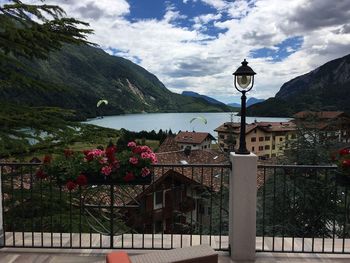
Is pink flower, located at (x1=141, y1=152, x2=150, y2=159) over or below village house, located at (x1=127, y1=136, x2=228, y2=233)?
over

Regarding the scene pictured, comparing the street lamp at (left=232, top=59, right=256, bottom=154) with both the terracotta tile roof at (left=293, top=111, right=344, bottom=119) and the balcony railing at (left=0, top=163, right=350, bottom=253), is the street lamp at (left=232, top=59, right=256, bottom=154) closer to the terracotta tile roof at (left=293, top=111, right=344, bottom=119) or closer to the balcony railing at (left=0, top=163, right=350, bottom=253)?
the balcony railing at (left=0, top=163, right=350, bottom=253)

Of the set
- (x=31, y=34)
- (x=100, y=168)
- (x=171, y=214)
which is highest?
(x=31, y=34)

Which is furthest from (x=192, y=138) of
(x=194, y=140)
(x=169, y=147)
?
(x=169, y=147)

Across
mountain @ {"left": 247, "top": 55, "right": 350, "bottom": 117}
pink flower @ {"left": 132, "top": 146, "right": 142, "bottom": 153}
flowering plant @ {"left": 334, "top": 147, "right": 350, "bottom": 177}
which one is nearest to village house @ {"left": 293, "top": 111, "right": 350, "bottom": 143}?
mountain @ {"left": 247, "top": 55, "right": 350, "bottom": 117}

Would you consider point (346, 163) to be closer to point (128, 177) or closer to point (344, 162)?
point (344, 162)

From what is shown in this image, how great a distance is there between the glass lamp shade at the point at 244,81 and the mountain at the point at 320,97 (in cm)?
171

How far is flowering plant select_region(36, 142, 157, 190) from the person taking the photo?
13.2 feet

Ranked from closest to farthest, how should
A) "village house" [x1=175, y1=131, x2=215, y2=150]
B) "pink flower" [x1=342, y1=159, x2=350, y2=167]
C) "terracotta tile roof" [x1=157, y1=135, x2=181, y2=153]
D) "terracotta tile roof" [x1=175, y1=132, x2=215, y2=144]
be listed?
"pink flower" [x1=342, y1=159, x2=350, y2=167]
"terracotta tile roof" [x1=157, y1=135, x2=181, y2=153]
"village house" [x1=175, y1=131, x2=215, y2=150]
"terracotta tile roof" [x1=175, y1=132, x2=215, y2=144]

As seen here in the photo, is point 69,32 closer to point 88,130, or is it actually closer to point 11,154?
point 88,130

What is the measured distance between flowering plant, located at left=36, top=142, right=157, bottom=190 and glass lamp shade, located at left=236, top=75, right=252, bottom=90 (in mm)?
1451

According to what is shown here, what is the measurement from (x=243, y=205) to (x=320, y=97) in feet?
21.3

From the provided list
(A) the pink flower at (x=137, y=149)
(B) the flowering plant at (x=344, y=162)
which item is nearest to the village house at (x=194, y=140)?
(B) the flowering plant at (x=344, y=162)

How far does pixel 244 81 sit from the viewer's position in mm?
4211

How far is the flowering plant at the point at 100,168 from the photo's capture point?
4023 mm
